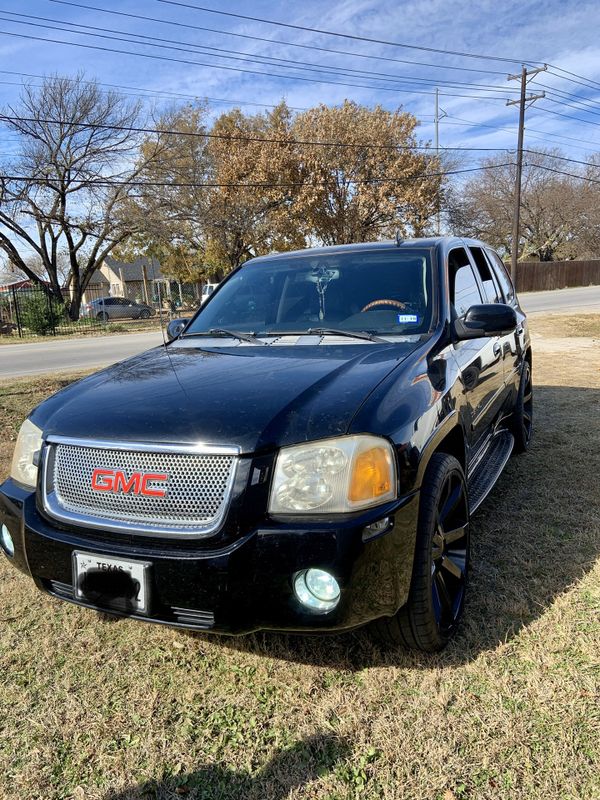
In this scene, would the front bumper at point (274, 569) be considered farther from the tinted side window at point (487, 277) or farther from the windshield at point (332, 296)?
the tinted side window at point (487, 277)

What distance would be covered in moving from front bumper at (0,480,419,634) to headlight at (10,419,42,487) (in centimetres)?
49

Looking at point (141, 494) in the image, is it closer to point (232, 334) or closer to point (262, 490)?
point (262, 490)

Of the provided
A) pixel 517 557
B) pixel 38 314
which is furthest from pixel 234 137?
pixel 517 557

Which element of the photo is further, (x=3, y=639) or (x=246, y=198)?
(x=246, y=198)

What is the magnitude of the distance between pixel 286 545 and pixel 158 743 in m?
0.90

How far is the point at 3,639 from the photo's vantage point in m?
2.78

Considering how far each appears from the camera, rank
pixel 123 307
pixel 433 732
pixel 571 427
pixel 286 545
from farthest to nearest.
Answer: pixel 123 307 < pixel 571 427 < pixel 433 732 < pixel 286 545

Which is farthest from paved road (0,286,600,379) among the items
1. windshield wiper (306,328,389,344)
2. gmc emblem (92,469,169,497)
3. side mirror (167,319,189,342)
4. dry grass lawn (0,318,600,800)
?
gmc emblem (92,469,169,497)

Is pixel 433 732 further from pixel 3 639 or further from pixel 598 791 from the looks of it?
pixel 3 639

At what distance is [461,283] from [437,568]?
6.14 feet

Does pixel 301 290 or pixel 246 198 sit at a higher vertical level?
pixel 246 198

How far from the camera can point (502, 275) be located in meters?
5.10

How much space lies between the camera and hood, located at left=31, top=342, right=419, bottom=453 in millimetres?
2074

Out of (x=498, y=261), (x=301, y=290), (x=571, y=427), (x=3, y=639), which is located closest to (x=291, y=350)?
(x=301, y=290)
